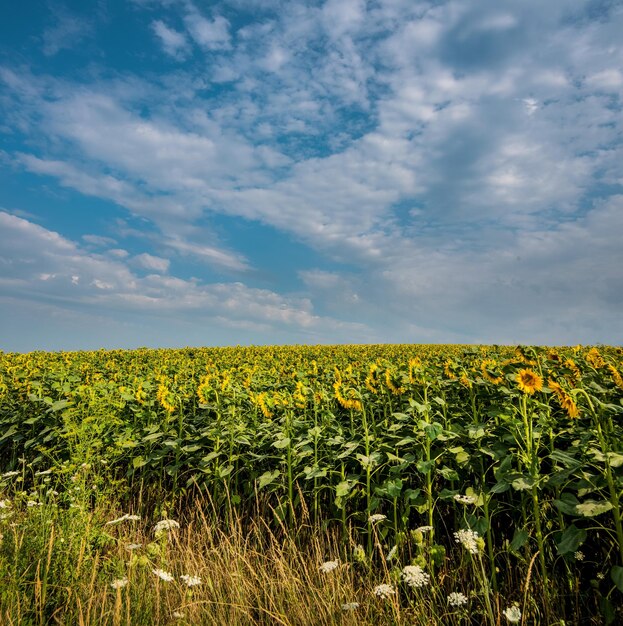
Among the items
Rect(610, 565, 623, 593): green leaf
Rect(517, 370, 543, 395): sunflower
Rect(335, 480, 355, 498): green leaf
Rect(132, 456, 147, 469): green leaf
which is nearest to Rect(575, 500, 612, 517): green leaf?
Rect(610, 565, 623, 593): green leaf

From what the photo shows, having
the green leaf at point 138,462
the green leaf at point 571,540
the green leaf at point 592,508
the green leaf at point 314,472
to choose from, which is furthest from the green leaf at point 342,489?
the green leaf at point 138,462

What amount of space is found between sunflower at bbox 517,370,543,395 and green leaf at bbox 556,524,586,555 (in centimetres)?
94

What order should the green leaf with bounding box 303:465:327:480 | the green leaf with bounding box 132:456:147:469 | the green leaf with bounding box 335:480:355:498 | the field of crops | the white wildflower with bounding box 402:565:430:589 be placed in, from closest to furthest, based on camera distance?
the white wildflower with bounding box 402:565:430:589 < the field of crops < the green leaf with bounding box 335:480:355:498 < the green leaf with bounding box 303:465:327:480 < the green leaf with bounding box 132:456:147:469

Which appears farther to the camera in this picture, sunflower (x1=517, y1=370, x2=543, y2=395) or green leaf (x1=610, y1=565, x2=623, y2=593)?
sunflower (x1=517, y1=370, x2=543, y2=395)

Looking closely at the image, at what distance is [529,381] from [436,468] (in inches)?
53.1

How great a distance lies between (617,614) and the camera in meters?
3.11

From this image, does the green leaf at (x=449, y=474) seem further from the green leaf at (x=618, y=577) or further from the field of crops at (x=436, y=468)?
the green leaf at (x=618, y=577)

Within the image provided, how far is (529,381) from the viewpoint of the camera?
346 centimetres

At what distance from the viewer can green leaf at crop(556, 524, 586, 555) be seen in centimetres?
281

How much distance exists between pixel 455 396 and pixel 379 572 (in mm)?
2221

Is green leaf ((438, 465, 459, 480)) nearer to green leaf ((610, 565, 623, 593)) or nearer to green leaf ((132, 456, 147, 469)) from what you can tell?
green leaf ((610, 565, 623, 593))

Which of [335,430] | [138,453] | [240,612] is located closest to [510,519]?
[335,430]

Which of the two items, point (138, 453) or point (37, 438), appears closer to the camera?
point (138, 453)

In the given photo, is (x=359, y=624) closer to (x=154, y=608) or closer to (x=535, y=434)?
(x=154, y=608)
